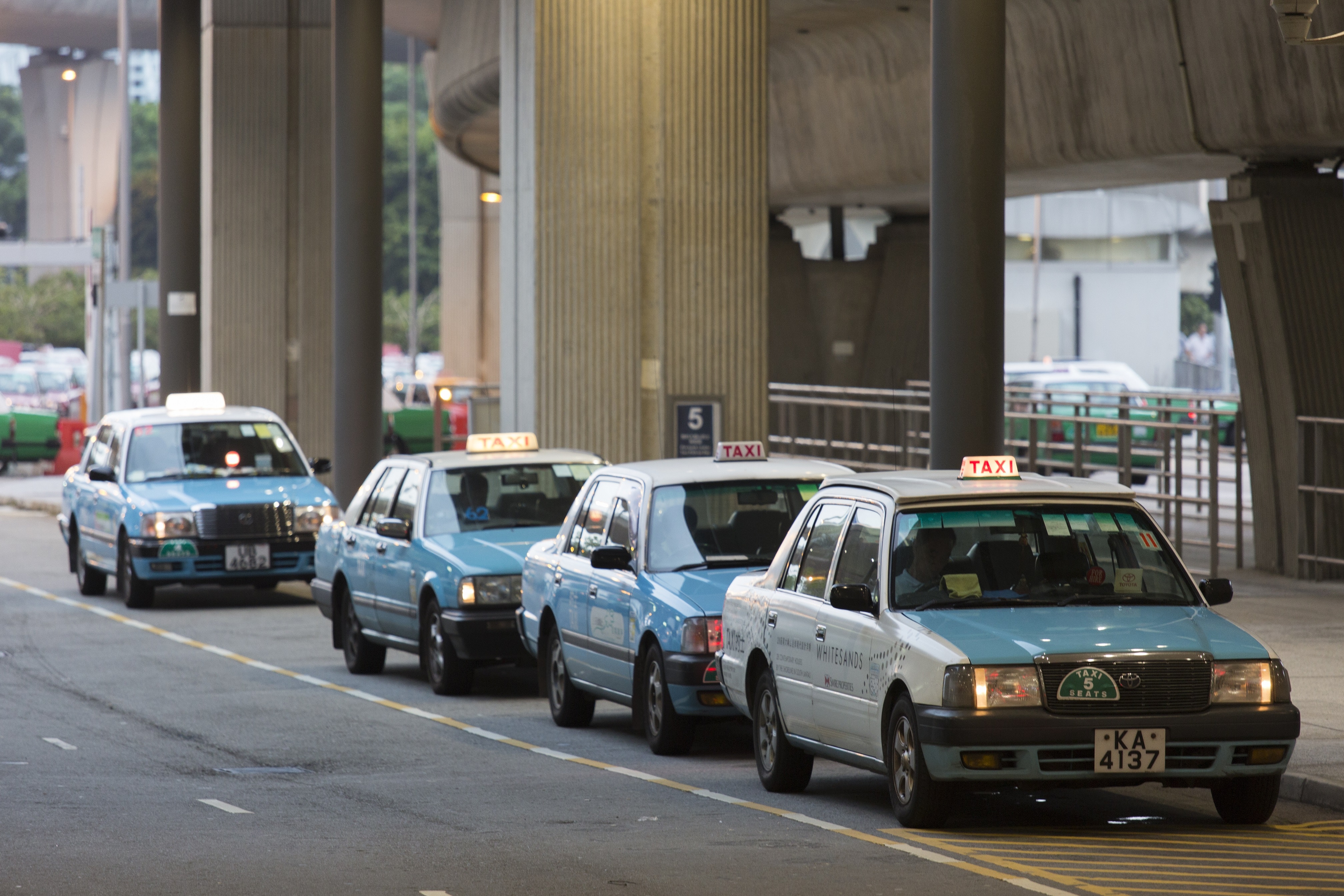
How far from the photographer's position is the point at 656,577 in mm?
12398

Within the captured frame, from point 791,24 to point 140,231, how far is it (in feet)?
303

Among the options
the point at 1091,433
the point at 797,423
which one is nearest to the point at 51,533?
the point at 797,423

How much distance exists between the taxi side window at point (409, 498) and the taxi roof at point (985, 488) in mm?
6259

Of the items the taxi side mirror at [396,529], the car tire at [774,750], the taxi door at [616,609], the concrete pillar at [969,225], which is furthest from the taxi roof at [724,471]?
the taxi side mirror at [396,529]

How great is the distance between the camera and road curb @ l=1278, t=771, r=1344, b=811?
397 inches

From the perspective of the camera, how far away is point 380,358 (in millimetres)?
25875

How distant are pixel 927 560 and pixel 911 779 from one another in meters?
1.03

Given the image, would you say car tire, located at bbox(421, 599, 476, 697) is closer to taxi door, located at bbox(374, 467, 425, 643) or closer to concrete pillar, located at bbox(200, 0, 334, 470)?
taxi door, located at bbox(374, 467, 425, 643)

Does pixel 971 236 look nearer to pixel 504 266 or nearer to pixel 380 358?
pixel 504 266

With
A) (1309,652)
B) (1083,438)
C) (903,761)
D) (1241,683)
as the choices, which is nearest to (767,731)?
(903,761)

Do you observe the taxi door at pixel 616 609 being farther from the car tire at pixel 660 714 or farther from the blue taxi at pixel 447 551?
the blue taxi at pixel 447 551

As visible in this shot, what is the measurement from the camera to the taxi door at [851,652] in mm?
9641

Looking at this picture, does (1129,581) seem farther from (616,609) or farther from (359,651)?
(359,651)

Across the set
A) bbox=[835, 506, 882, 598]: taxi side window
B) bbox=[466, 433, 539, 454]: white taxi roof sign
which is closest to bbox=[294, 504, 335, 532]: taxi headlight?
bbox=[466, 433, 539, 454]: white taxi roof sign
